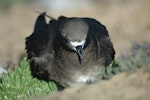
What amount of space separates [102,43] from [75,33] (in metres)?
0.91

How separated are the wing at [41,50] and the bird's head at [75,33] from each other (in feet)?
1.68

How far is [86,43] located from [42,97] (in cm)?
131

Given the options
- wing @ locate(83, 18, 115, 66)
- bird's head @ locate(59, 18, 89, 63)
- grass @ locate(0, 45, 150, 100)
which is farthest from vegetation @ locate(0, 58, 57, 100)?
wing @ locate(83, 18, 115, 66)

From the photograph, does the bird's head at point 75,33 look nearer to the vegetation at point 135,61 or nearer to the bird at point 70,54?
the bird at point 70,54

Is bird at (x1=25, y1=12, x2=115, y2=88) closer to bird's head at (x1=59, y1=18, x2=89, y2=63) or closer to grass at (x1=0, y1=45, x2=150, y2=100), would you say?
bird's head at (x1=59, y1=18, x2=89, y2=63)

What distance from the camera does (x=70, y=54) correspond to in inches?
367

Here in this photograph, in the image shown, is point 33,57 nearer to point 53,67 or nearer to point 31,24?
point 53,67

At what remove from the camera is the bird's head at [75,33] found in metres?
8.88

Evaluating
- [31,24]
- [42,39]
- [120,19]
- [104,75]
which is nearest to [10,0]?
[31,24]

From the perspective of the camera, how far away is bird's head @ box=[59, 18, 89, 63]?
349 inches

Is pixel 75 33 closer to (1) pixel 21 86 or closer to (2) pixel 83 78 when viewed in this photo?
(2) pixel 83 78

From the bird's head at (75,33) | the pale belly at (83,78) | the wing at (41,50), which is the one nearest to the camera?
the bird's head at (75,33)

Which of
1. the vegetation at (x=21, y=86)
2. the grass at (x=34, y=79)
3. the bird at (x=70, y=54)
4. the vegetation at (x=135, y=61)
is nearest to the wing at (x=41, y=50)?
the bird at (x=70, y=54)

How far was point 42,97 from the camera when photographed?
824 centimetres
